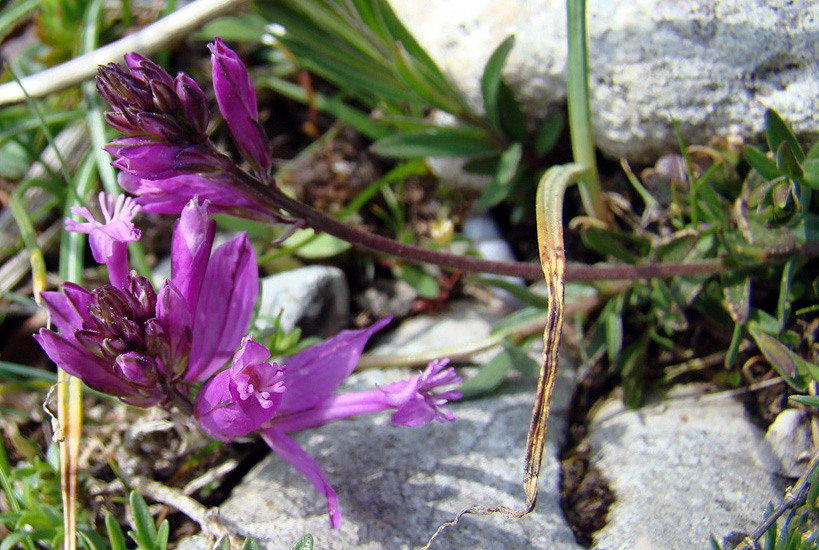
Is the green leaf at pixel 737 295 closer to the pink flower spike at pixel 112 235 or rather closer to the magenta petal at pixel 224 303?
the magenta petal at pixel 224 303

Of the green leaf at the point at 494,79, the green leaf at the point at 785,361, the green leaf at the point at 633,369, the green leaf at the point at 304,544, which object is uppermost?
the green leaf at the point at 494,79

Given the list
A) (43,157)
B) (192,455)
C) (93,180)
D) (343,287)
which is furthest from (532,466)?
(43,157)

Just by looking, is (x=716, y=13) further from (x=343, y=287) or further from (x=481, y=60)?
(x=343, y=287)

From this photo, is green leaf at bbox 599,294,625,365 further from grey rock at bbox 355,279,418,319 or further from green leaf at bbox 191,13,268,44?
green leaf at bbox 191,13,268,44

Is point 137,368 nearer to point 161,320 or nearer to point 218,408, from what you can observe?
point 161,320

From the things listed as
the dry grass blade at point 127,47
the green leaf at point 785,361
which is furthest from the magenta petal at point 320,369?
the dry grass blade at point 127,47

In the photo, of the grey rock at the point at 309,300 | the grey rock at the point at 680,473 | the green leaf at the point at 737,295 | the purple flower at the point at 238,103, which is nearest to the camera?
the purple flower at the point at 238,103
